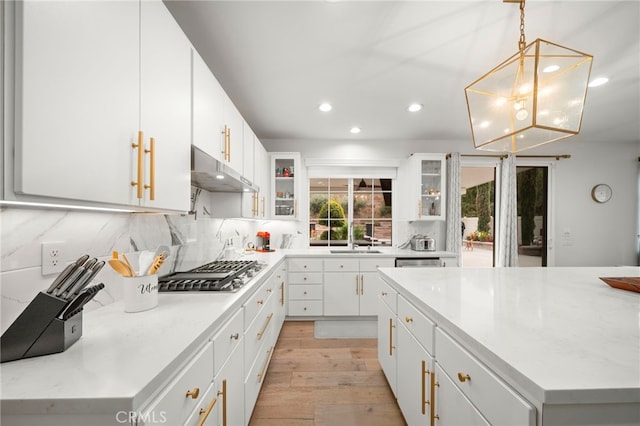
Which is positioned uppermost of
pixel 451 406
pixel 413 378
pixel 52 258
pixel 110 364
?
pixel 52 258

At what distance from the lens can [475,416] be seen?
0.93m

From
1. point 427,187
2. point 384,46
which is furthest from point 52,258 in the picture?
point 427,187

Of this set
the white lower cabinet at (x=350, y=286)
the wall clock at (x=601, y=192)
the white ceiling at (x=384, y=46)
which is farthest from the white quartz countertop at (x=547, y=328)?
the wall clock at (x=601, y=192)

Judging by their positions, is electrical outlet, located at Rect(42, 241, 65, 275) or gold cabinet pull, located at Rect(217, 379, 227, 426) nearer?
electrical outlet, located at Rect(42, 241, 65, 275)

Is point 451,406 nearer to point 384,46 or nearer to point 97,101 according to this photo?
point 97,101

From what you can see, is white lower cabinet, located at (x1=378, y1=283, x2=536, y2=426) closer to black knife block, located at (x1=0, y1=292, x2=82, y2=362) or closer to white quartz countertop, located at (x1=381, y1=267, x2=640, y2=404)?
white quartz countertop, located at (x1=381, y1=267, x2=640, y2=404)

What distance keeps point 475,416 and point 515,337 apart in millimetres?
296

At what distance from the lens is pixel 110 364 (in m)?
0.75

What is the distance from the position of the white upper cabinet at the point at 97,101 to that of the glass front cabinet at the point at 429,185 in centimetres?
336

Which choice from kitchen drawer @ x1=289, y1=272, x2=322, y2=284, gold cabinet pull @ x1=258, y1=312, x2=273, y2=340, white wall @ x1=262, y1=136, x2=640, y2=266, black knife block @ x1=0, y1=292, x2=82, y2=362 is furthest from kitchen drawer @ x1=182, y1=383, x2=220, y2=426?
white wall @ x1=262, y1=136, x2=640, y2=266

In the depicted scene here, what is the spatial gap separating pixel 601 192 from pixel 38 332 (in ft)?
20.8

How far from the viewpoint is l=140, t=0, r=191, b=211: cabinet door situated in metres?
1.12

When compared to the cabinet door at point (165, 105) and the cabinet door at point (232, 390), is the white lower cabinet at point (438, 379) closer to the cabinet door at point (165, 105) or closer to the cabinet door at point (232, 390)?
the cabinet door at point (232, 390)

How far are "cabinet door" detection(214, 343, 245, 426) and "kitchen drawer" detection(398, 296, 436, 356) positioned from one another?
36.0 inches
